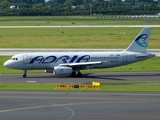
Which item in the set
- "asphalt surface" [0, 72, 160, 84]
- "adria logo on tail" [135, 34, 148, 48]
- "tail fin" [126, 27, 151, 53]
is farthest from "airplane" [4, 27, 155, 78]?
"asphalt surface" [0, 72, 160, 84]

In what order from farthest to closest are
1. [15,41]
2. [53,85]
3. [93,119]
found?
[15,41]
[53,85]
[93,119]

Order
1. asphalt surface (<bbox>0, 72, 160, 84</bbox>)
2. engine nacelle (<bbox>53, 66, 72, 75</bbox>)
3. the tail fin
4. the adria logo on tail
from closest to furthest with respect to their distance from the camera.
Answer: asphalt surface (<bbox>0, 72, 160, 84</bbox>)
engine nacelle (<bbox>53, 66, 72, 75</bbox>)
the tail fin
the adria logo on tail

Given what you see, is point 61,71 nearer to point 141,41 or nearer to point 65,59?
point 65,59

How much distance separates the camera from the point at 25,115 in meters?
35.9

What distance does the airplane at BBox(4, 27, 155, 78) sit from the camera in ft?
213

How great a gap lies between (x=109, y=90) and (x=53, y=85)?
8011 millimetres

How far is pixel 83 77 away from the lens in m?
64.9

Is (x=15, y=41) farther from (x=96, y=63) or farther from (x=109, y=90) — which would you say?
(x=109, y=90)

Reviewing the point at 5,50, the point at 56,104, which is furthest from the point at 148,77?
the point at 5,50

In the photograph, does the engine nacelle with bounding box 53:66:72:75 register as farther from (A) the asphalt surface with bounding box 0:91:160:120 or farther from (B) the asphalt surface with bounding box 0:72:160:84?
(A) the asphalt surface with bounding box 0:91:160:120

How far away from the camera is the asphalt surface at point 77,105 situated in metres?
35.5

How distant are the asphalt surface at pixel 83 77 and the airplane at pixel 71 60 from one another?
1.05m

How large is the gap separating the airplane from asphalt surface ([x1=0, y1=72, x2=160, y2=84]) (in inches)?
41.4

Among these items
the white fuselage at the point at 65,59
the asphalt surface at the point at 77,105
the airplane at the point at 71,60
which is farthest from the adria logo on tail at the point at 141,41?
the asphalt surface at the point at 77,105
